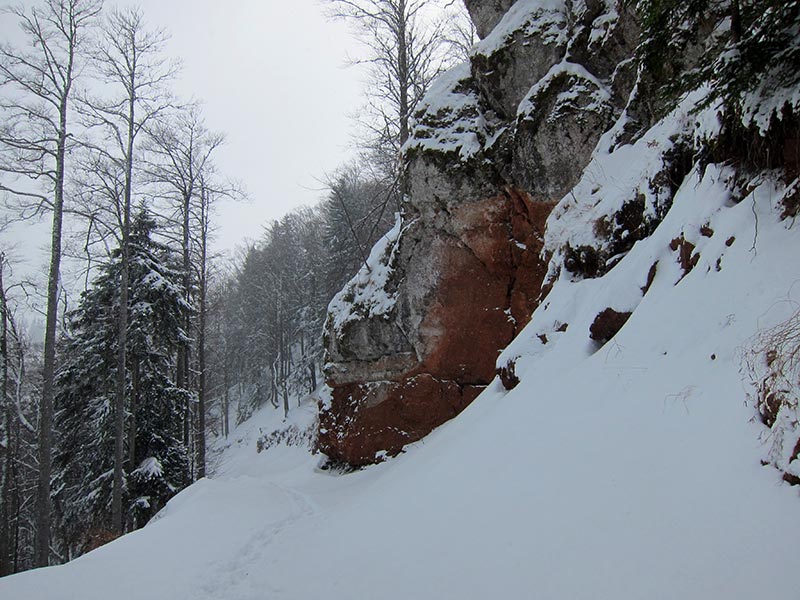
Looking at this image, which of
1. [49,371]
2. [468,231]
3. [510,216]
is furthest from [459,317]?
[49,371]

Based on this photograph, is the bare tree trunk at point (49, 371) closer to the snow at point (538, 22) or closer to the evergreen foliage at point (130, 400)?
the evergreen foliage at point (130, 400)

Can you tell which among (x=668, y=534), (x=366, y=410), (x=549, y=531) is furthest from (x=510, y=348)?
(x=366, y=410)

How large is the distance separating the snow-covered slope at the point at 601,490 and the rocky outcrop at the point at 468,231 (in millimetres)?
3782

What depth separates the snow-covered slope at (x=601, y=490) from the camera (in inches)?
90.4

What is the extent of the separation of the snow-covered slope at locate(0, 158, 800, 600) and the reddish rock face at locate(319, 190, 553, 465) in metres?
3.67

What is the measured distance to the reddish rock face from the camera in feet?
33.2

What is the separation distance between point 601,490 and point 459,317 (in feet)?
25.1

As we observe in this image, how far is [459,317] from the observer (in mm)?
10555

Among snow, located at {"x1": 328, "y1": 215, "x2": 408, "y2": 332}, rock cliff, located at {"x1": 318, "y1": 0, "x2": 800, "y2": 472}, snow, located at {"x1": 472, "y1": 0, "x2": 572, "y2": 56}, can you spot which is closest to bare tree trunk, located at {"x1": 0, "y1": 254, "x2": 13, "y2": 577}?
rock cliff, located at {"x1": 318, "y1": 0, "x2": 800, "y2": 472}

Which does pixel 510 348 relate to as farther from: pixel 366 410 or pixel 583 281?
pixel 366 410

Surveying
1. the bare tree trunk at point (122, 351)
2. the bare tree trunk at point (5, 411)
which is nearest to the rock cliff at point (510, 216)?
the bare tree trunk at point (122, 351)

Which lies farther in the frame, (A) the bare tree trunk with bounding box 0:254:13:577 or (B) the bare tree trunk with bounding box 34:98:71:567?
(A) the bare tree trunk with bounding box 0:254:13:577

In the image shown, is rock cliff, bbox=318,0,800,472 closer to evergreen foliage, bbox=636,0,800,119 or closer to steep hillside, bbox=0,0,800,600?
steep hillside, bbox=0,0,800,600

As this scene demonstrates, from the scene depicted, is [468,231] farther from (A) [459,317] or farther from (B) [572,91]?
(B) [572,91]
